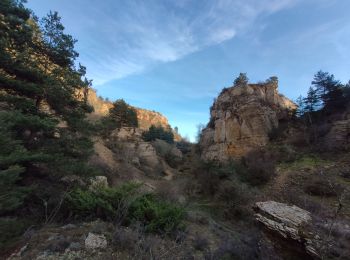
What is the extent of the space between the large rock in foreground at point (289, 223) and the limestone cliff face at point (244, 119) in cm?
1435

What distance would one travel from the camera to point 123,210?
24.7ft

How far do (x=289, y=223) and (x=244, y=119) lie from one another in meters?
18.3

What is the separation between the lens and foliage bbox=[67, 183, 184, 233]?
24.6 feet

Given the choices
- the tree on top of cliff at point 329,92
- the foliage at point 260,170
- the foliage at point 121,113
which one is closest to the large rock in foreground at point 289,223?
the foliage at point 260,170

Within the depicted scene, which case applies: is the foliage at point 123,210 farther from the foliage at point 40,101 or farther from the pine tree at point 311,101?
the pine tree at point 311,101

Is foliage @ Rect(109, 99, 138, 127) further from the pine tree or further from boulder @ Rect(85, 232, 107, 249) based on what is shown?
boulder @ Rect(85, 232, 107, 249)

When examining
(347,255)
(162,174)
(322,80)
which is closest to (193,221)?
(347,255)

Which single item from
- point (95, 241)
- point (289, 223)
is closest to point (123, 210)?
point (95, 241)

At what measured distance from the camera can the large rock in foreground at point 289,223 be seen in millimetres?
4273

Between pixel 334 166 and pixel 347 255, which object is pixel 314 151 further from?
pixel 347 255

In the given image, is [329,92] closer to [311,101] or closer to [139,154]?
[311,101]

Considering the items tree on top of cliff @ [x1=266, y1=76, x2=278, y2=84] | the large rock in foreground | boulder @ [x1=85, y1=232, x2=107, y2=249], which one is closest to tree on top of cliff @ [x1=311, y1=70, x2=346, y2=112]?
tree on top of cliff @ [x1=266, y1=76, x2=278, y2=84]

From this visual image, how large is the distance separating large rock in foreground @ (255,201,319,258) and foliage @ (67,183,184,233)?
3.28 meters

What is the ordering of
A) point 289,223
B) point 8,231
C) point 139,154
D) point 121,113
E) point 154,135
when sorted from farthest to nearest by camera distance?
point 154,135 → point 121,113 → point 139,154 → point 8,231 → point 289,223
